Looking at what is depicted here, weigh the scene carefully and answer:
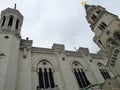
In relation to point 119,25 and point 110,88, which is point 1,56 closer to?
point 110,88

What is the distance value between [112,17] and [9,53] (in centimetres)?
2137

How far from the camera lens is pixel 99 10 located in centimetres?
3350

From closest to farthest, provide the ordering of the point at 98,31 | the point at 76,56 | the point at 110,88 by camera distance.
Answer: the point at 110,88, the point at 76,56, the point at 98,31

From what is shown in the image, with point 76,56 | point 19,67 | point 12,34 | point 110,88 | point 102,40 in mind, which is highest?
point 102,40

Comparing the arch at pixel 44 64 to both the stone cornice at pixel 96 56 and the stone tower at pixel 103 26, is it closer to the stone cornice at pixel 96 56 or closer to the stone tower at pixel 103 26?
the stone cornice at pixel 96 56

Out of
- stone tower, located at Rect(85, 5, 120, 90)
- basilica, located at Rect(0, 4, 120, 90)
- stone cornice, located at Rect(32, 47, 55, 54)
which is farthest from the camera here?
stone tower, located at Rect(85, 5, 120, 90)

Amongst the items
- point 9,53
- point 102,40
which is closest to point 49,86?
point 9,53

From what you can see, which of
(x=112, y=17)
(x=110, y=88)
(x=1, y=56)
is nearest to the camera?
(x=110, y=88)

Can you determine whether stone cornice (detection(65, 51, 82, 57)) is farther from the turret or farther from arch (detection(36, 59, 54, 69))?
the turret

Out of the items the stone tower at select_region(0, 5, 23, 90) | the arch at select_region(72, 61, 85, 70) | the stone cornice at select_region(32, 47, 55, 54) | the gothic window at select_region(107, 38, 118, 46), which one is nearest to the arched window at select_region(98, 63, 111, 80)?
the arch at select_region(72, 61, 85, 70)

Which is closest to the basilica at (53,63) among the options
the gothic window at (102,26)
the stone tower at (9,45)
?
the stone tower at (9,45)

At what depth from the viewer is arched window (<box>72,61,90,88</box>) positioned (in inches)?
874

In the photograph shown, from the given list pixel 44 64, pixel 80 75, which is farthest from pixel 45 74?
pixel 80 75

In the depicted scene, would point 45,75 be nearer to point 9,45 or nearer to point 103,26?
point 9,45
